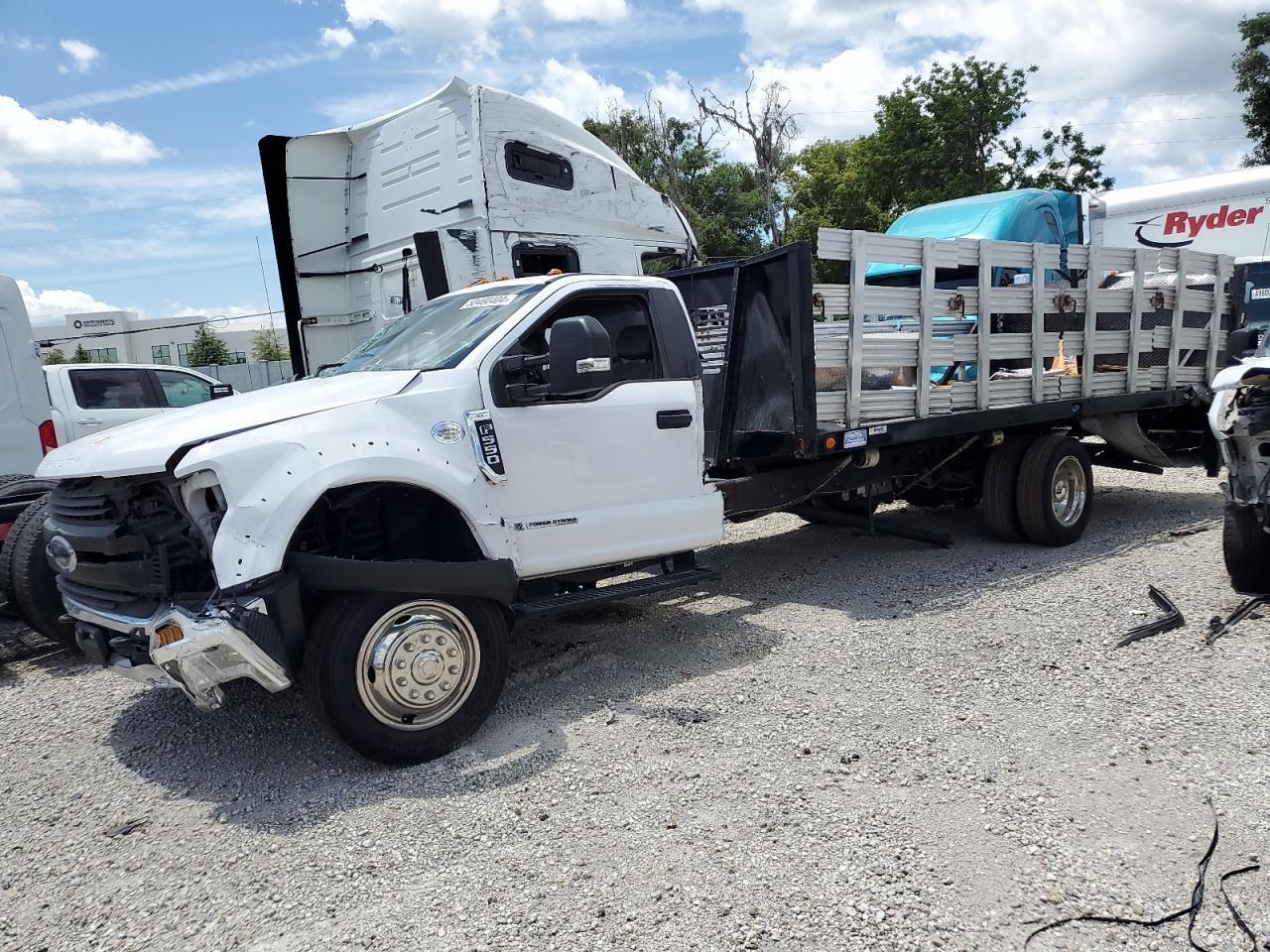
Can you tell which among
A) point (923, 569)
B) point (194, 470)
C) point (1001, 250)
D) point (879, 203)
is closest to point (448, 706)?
point (194, 470)

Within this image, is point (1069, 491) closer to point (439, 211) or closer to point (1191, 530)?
point (1191, 530)

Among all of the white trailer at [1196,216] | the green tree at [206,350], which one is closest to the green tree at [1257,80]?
the white trailer at [1196,216]

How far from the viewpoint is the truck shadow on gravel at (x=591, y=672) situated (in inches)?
158

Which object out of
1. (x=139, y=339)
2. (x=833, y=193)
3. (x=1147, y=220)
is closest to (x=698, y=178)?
(x=833, y=193)

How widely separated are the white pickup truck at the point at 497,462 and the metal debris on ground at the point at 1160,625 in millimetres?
1792

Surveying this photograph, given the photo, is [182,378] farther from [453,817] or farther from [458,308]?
[453,817]

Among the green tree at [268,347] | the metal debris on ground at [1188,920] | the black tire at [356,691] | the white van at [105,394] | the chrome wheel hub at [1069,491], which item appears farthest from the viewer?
the green tree at [268,347]

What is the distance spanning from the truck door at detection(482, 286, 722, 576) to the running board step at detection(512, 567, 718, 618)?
0.15m

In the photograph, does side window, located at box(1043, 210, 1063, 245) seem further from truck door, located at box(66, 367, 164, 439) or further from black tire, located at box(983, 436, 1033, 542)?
truck door, located at box(66, 367, 164, 439)

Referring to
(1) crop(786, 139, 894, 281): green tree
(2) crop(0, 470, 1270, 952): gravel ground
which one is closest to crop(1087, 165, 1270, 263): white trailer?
(2) crop(0, 470, 1270, 952): gravel ground

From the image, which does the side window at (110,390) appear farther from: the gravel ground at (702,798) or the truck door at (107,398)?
the gravel ground at (702,798)

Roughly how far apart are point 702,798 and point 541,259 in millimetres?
5936

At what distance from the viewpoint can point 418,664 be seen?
13.4 feet

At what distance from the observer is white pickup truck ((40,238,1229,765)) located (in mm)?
3848
